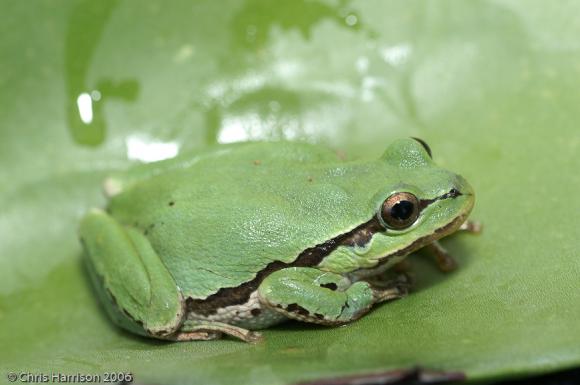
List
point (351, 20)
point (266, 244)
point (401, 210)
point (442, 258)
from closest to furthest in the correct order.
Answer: point (401, 210)
point (266, 244)
point (442, 258)
point (351, 20)

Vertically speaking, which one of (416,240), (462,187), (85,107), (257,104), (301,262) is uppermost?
(257,104)

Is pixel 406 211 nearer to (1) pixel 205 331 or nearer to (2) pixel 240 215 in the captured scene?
(2) pixel 240 215

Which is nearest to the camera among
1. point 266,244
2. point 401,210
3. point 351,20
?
point 401,210

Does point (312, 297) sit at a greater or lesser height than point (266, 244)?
lesser

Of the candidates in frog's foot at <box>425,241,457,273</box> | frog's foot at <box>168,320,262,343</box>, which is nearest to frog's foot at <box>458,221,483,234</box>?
frog's foot at <box>425,241,457,273</box>

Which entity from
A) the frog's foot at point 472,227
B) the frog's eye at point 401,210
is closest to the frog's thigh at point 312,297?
the frog's eye at point 401,210

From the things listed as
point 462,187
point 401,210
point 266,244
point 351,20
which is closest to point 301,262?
point 266,244

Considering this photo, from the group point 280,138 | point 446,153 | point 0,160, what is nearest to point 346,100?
point 280,138
